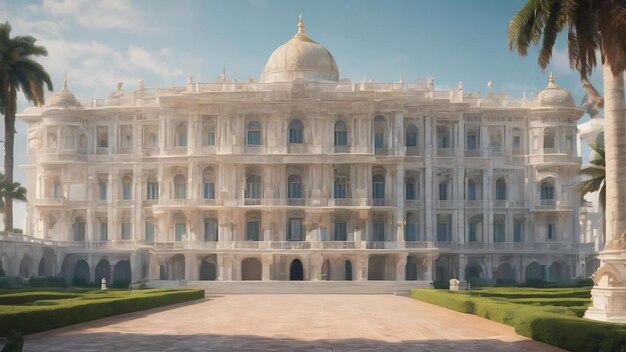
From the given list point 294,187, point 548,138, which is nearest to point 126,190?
point 294,187

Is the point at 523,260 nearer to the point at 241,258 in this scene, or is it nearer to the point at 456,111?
the point at 456,111

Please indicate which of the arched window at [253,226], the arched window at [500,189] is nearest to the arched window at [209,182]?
the arched window at [253,226]

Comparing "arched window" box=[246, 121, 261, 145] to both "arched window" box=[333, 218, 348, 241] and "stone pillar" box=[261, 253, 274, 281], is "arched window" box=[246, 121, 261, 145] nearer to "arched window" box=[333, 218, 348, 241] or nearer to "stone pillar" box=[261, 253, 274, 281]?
"arched window" box=[333, 218, 348, 241]

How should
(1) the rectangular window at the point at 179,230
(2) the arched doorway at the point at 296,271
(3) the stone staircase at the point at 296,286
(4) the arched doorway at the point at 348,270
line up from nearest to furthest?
(3) the stone staircase at the point at 296,286, (4) the arched doorway at the point at 348,270, (2) the arched doorway at the point at 296,271, (1) the rectangular window at the point at 179,230

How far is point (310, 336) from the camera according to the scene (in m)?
25.6

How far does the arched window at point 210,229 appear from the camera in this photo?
68.9m

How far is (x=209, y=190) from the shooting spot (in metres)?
69.1

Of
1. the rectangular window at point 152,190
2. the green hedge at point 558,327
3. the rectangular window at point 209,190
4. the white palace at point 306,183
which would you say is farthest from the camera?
the rectangular window at point 152,190

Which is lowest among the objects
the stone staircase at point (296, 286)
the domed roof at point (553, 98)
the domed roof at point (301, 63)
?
the stone staircase at point (296, 286)

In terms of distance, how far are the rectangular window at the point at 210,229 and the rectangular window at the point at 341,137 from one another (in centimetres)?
1226

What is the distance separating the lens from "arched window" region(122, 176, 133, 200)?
7294cm

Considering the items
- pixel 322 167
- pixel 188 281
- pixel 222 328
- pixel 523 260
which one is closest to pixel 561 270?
pixel 523 260

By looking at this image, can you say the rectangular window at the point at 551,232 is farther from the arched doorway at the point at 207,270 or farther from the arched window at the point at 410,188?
the arched doorway at the point at 207,270

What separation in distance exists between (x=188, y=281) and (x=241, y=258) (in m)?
5.77
